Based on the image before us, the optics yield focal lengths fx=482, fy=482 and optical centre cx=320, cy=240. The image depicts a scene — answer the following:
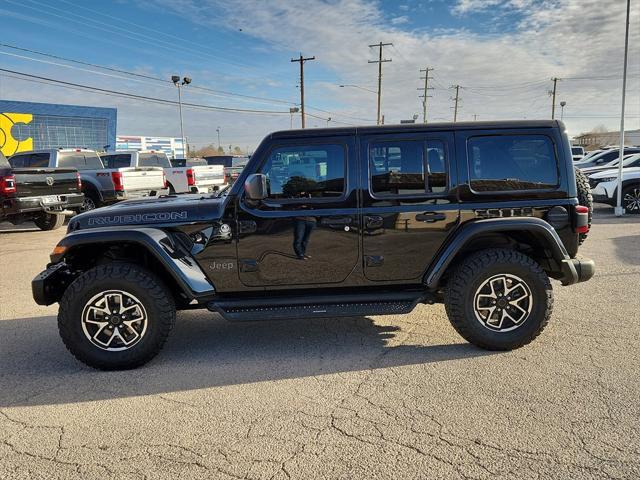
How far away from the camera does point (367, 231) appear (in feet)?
13.1

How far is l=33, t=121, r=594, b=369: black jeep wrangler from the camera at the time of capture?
392cm

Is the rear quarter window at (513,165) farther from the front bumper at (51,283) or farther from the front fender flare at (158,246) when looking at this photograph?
the front bumper at (51,283)

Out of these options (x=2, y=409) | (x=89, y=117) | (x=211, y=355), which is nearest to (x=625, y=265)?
(x=211, y=355)

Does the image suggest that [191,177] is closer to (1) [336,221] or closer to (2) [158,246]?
(2) [158,246]

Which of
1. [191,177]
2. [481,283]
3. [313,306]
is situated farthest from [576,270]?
[191,177]

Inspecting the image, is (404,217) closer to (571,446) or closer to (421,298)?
(421,298)

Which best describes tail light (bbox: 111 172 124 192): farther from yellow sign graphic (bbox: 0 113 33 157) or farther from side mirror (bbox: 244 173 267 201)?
yellow sign graphic (bbox: 0 113 33 157)

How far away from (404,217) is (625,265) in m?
4.80

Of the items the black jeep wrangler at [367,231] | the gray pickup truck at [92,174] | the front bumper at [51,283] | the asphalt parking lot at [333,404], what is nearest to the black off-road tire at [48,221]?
the gray pickup truck at [92,174]

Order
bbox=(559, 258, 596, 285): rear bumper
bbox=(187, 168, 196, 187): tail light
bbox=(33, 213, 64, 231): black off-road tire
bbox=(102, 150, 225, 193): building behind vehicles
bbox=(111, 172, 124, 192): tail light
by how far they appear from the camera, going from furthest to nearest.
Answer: bbox=(187, 168, 196, 187): tail light → bbox=(102, 150, 225, 193): building behind vehicles → bbox=(111, 172, 124, 192): tail light → bbox=(33, 213, 64, 231): black off-road tire → bbox=(559, 258, 596, 285): rear bumper

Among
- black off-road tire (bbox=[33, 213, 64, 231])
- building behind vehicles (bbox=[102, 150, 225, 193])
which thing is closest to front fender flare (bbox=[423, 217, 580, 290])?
black off-road tire (bbox=[33, 213, 64, 231])

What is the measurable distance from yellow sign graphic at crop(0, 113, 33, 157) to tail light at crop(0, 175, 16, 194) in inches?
994

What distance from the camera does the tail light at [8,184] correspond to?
955cm

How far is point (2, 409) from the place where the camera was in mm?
3299
